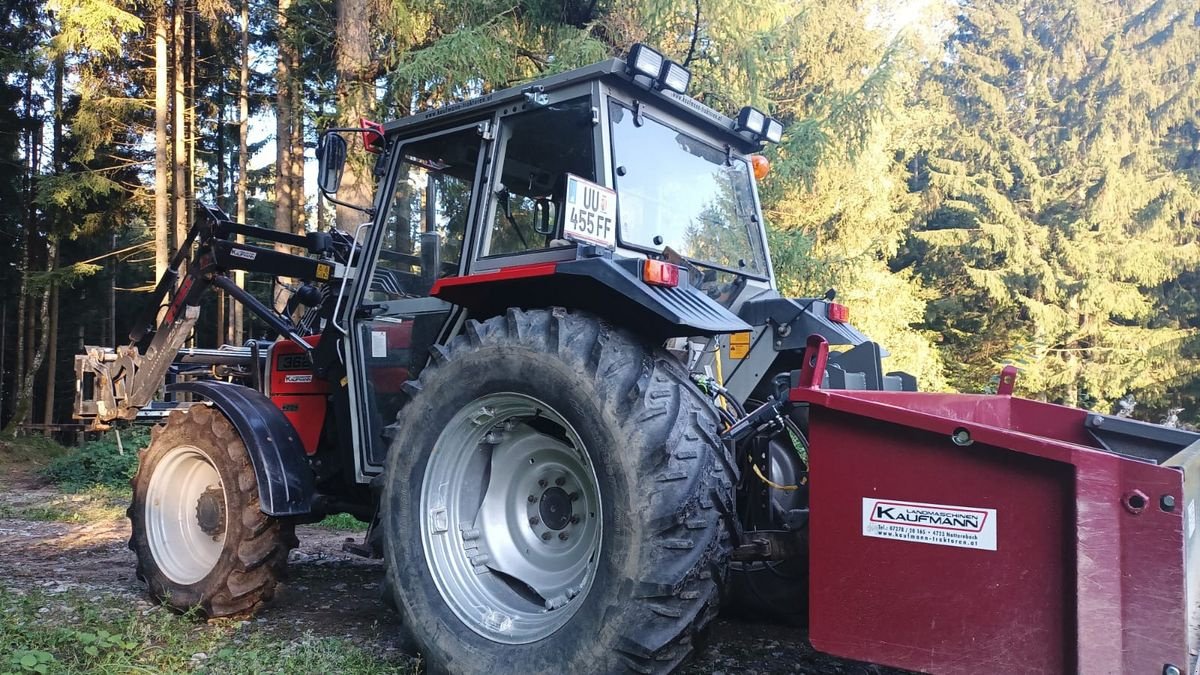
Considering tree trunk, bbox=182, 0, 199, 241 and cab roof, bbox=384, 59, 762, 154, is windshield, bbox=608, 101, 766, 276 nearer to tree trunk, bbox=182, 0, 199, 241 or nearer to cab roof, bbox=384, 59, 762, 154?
cab roof, bbox=384, 59, 762, 154

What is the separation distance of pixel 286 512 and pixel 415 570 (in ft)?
3.62

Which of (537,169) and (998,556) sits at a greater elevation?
(537,169)

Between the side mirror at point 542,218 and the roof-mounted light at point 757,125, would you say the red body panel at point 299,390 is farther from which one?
the roof-mounted light at point 757,125

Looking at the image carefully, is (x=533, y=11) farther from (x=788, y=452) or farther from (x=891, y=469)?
(x=891, y=469)

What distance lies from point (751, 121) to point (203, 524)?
11.9 ft

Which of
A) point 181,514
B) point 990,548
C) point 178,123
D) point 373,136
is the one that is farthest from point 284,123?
point 990,548

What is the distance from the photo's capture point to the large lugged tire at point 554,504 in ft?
8.84

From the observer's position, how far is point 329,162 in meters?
4.09

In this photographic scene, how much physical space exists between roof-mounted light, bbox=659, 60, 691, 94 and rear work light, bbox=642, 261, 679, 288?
1024 millimetres

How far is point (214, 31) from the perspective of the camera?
1683 cm

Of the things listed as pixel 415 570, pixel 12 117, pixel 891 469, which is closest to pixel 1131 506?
pixel 891 469

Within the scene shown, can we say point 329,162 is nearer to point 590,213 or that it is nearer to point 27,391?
point 590,213

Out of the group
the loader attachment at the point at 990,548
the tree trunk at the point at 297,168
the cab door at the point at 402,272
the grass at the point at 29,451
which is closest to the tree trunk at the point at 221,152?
the tree trunk at the point at 297,168

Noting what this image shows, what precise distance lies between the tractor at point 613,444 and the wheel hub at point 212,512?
0.8 inches
